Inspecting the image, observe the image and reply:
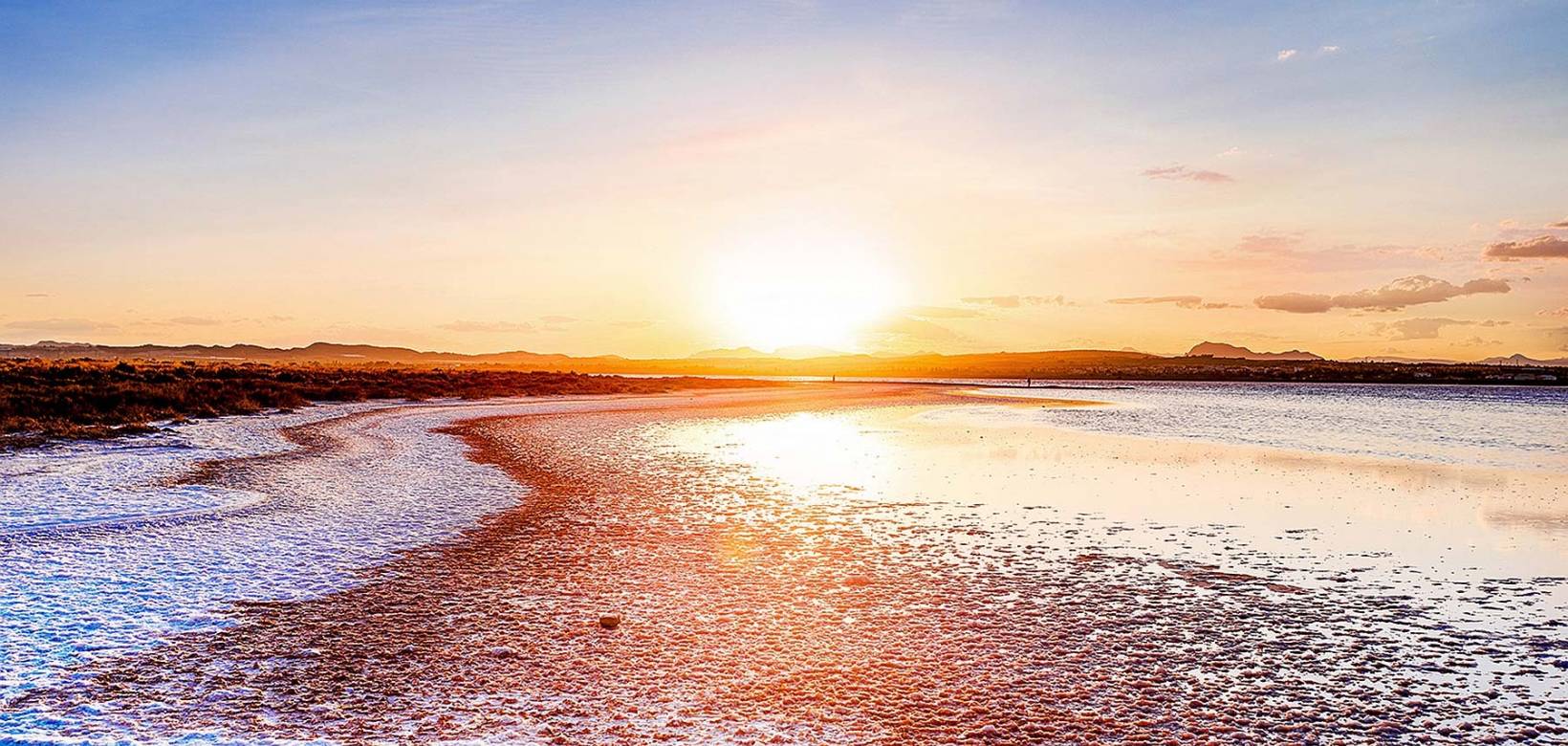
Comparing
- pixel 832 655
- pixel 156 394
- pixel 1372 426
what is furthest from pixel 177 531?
pixel 1372 426

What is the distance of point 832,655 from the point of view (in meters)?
7.70

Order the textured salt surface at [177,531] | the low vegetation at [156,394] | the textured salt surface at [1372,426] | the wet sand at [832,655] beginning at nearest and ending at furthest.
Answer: the wet sand at [832,655], the textured salt surface at [177,531], the textured salt surface at [1372,426], the low vegetation at [156,394]

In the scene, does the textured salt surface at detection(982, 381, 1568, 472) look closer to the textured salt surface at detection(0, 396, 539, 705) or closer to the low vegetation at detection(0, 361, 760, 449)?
the textured salt surface at detection(0, 396, 539, 705)

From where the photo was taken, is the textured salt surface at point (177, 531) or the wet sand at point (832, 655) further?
the textured salt surface at point (177, 531)

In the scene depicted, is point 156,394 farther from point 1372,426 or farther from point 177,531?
point 1372,426

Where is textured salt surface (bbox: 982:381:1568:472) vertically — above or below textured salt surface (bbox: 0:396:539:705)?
above

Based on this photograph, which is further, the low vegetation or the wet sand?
the low vegetation

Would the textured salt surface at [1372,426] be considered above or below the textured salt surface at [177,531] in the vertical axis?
above

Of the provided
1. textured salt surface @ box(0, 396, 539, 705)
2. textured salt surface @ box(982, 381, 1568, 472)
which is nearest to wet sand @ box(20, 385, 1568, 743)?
textured salt surface @ box(0, 396, 539, 705)

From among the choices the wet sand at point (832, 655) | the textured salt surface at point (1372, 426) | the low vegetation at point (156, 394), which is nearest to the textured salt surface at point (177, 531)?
the wet sand at point (832, 655)

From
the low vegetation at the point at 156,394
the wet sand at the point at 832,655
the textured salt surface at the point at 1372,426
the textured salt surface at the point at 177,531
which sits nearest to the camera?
the wet sand at the point at 832,655

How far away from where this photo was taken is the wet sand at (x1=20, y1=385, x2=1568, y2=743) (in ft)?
20.7

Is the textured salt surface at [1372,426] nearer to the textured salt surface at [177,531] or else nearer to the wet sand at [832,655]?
the wet sand at [832,655]

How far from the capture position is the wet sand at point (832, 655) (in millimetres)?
6297
